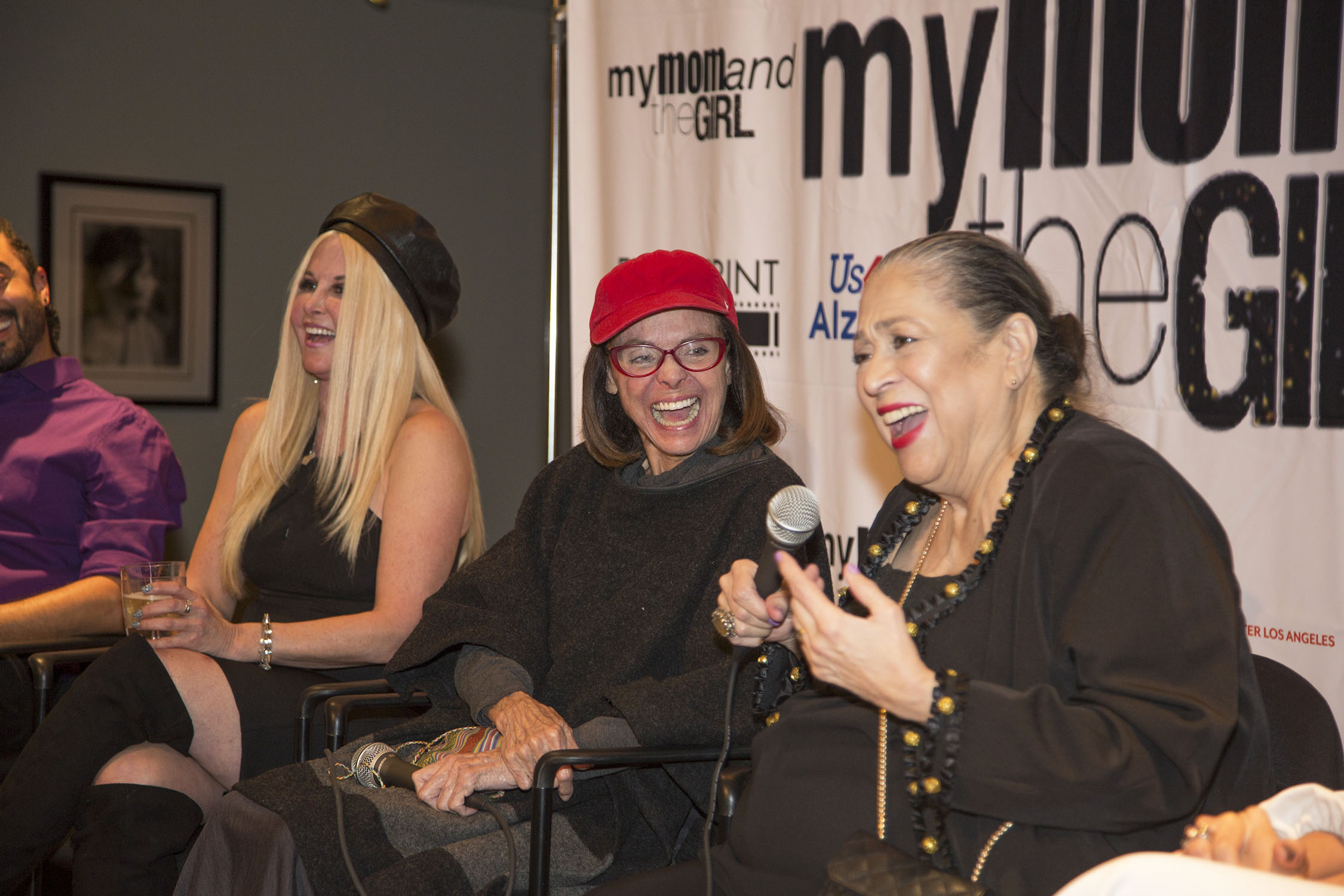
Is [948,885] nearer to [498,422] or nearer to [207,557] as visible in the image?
[207,557]

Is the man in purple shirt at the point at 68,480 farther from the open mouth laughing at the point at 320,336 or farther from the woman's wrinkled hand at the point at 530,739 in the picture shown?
the woman's wrinkled hand at the point at 530,739

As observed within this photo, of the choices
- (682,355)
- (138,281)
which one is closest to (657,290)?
(682,355)

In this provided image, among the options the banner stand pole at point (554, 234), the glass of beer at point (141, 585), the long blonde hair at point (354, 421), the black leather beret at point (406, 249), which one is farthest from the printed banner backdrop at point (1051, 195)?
the glass of beer at point (141, 585)

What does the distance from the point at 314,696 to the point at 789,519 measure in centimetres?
120

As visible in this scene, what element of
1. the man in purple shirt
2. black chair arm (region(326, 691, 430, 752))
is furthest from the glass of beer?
the man in purple shirt

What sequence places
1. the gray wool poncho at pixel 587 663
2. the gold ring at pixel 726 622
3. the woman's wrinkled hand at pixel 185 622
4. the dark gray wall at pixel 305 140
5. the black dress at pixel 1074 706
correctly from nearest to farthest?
the black dress at pixel 1074 706, the gold ring at pixel 726 622, the gray wool poncho at pixel 587 663, the woman's wrinkled hand at pixel 185 622, the dark gray wall at pixel 305 140

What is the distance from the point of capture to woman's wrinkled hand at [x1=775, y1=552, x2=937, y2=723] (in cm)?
137

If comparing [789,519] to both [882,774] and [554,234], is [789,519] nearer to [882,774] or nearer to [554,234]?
[882,774]

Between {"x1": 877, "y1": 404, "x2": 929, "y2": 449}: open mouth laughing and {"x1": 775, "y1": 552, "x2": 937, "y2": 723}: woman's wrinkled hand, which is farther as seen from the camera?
{"x1": 877, "y1": 404, "x2": 929, "y2": 449}: open mouth laughing

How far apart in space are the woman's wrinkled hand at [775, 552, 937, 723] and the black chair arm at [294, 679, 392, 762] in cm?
120

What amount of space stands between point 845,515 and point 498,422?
3292 mm

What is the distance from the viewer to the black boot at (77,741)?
2100 millimetres

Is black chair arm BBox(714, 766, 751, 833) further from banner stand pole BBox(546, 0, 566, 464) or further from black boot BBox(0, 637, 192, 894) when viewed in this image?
banner stand pole BBox(546, 0, 566, 464)

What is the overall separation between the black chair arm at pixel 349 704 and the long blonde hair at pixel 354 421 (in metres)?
0.40
